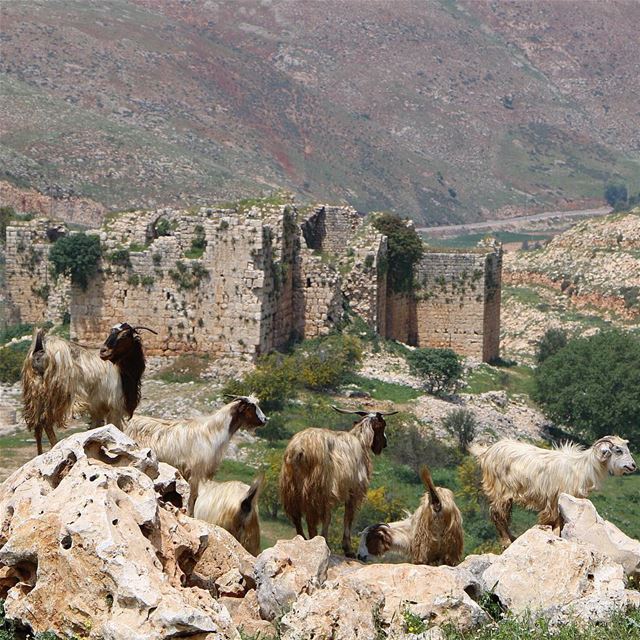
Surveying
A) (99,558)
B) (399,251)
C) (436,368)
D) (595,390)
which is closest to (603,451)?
(99,558)

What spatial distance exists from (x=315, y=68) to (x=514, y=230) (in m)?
45.1

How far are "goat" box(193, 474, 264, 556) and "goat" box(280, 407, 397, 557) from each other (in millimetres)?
276

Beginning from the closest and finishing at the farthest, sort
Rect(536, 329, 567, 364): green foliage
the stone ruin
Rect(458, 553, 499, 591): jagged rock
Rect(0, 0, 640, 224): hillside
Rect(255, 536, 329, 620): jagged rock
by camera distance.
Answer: Rect(255, 536, 329, 620): jagged rock
Rect(458, 553, 499, 591): jagged rock
the stone ruin
Rect(536, 329, 567, 364): green foliage
Rect(0, 0, 640, 224): hillside

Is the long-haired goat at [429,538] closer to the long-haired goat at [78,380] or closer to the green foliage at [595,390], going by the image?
the long-haired goat at [78,380]

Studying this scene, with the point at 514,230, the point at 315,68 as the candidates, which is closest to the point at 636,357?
the point at 514,230

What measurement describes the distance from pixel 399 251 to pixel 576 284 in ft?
61.7

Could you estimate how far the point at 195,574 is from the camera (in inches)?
363

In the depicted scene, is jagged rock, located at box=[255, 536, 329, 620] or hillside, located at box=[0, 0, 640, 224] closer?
jagged rock, located at box=[255, 536, 329, 620]

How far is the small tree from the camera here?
25.9 meters

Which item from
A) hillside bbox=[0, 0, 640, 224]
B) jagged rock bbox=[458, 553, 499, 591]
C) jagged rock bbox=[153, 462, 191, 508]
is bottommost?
jagged rock bbox=[458, 553, 499, 591]

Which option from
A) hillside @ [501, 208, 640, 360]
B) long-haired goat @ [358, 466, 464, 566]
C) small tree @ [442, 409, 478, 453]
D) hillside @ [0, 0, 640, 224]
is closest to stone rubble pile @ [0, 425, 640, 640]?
long-haired goat @ [358, 466, 464, 566]

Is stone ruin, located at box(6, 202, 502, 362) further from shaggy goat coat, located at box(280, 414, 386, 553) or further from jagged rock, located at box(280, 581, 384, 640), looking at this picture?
jagged rock, located at box(280, 581, 384, 640)

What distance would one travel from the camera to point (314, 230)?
3331 cm

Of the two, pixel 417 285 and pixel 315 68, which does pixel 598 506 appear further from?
pixel 315 68
